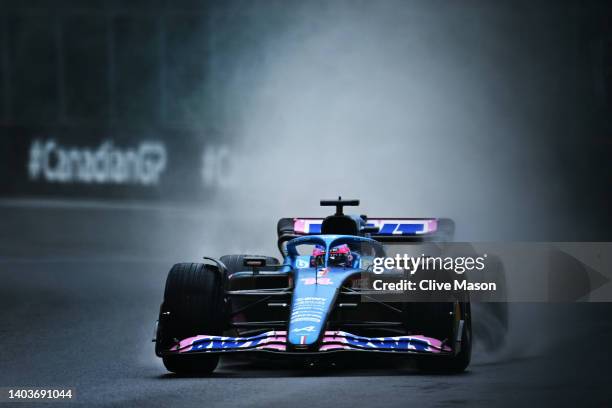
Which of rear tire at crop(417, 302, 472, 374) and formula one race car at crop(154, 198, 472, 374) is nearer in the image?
formula one race car at crop(154, 198, 472, 374)

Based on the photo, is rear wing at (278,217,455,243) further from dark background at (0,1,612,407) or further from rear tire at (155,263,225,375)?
rear tire at (155,263,225,375)

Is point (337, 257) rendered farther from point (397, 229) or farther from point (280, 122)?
point (280, 122)

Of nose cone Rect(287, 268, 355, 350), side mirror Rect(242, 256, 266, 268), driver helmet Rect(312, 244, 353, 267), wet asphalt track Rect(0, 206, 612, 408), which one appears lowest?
wet asphalt track Rect(0, 206, 612, 408)

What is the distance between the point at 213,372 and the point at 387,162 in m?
14.1

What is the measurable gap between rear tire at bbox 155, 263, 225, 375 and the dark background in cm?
498

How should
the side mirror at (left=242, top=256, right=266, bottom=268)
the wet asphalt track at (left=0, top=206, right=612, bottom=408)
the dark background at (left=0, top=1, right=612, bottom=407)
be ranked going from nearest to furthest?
the wet asphalt track at (left=0, top=206, right=612, bottom=408) < the side mirror at (left=242, top=256, right=266, bottom=268) < the dark background at (left=0, top=1, right=612, bottom=407)

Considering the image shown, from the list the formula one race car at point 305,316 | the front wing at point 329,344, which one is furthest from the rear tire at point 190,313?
the front wing at point 329,344

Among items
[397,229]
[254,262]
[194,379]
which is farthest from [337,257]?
[397,229]

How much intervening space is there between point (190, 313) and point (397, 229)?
12.2 ft

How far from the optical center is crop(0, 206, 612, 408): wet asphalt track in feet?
28.1

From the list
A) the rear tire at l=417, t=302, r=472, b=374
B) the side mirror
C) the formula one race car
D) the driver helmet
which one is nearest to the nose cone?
the formula one race car

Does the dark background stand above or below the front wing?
above

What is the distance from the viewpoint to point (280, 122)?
26.4 metres

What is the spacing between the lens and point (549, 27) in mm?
25094
